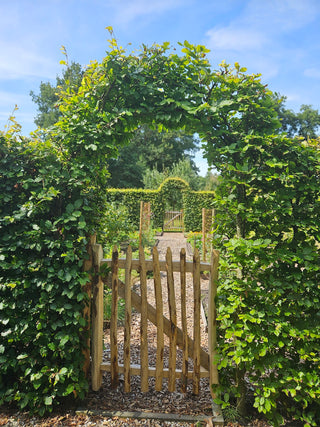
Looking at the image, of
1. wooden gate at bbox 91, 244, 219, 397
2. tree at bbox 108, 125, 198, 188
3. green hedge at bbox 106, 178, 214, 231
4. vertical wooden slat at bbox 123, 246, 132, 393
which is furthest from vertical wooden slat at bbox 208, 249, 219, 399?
tree at bbox 108, 125, 198, 188

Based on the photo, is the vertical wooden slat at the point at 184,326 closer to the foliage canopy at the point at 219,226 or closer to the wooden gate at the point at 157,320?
the wooden gate at the point at 157,320

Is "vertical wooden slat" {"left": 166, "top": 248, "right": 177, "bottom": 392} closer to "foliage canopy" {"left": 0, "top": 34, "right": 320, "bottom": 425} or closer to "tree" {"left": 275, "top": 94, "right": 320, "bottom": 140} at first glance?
"foliage canopy" {"left": 0, "top": 34, "right": 320, "bottom": 425}

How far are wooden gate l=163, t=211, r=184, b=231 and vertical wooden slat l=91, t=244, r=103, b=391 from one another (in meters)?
18.3

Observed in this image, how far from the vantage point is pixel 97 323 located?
3.04 m

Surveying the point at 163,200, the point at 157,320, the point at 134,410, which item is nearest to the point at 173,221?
the point at 163,200

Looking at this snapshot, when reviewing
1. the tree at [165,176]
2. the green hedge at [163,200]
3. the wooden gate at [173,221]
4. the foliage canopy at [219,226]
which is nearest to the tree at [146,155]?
the tree at [165,176]

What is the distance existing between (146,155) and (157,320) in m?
29.9

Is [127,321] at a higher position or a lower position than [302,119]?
lower

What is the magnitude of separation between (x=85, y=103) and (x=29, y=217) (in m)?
1.22

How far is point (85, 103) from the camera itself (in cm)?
301

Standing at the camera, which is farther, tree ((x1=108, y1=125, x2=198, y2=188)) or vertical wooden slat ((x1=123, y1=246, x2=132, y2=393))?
tree ((x1=108, y1=125, x2=198, y2=188))

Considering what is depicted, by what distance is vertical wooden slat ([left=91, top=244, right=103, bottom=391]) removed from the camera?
3.02 meters

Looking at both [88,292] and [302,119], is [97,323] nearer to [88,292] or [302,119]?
[88,292]

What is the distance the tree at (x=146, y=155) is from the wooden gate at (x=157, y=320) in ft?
78.9
